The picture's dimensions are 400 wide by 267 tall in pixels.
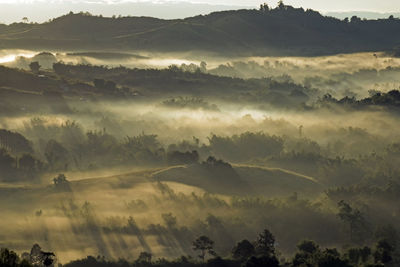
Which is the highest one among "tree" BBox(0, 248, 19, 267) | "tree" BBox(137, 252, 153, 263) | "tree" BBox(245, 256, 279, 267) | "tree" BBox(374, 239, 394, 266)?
"tree" BBox(0, 248, 19, 267)

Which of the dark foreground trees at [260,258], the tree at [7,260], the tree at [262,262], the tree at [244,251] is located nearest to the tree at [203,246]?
the dark foreground trees at [260,258]

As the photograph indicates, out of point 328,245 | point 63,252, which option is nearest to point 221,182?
point 328,245

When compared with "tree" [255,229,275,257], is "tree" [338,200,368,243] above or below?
below

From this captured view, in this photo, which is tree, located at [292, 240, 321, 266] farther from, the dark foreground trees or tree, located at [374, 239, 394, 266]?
tree, located at [374, 239, 394, 266]

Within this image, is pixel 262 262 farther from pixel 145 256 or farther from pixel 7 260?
pixel 7 260

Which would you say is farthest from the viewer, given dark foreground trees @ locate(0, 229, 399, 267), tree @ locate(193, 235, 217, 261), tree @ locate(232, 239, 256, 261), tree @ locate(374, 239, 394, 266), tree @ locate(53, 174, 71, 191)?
tree @ locate(53, 174, 71, 191)

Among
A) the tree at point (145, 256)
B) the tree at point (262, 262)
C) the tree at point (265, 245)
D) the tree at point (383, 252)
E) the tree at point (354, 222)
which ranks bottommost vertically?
the tree at point (354, 222)

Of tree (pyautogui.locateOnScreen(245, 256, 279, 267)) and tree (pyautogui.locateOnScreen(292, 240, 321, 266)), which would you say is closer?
tree (pyautogui.locateOnScreen(245, 256, 279, 267))

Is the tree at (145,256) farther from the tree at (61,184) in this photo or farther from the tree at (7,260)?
the tree at (61,184)

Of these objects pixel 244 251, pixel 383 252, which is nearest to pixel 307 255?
pixel 244 251

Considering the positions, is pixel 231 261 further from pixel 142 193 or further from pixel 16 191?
pixel 16 191

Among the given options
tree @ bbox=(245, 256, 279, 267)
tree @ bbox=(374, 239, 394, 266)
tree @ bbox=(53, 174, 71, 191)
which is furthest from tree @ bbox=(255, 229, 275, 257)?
tree @ bbox=(53, 174, 71, 191)

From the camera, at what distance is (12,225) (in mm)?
152375

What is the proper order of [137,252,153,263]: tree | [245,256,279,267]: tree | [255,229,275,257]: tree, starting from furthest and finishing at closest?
[137,252,153,263]: tree → [255,229,275,257]: tree → [245,256,279,267]: tree
